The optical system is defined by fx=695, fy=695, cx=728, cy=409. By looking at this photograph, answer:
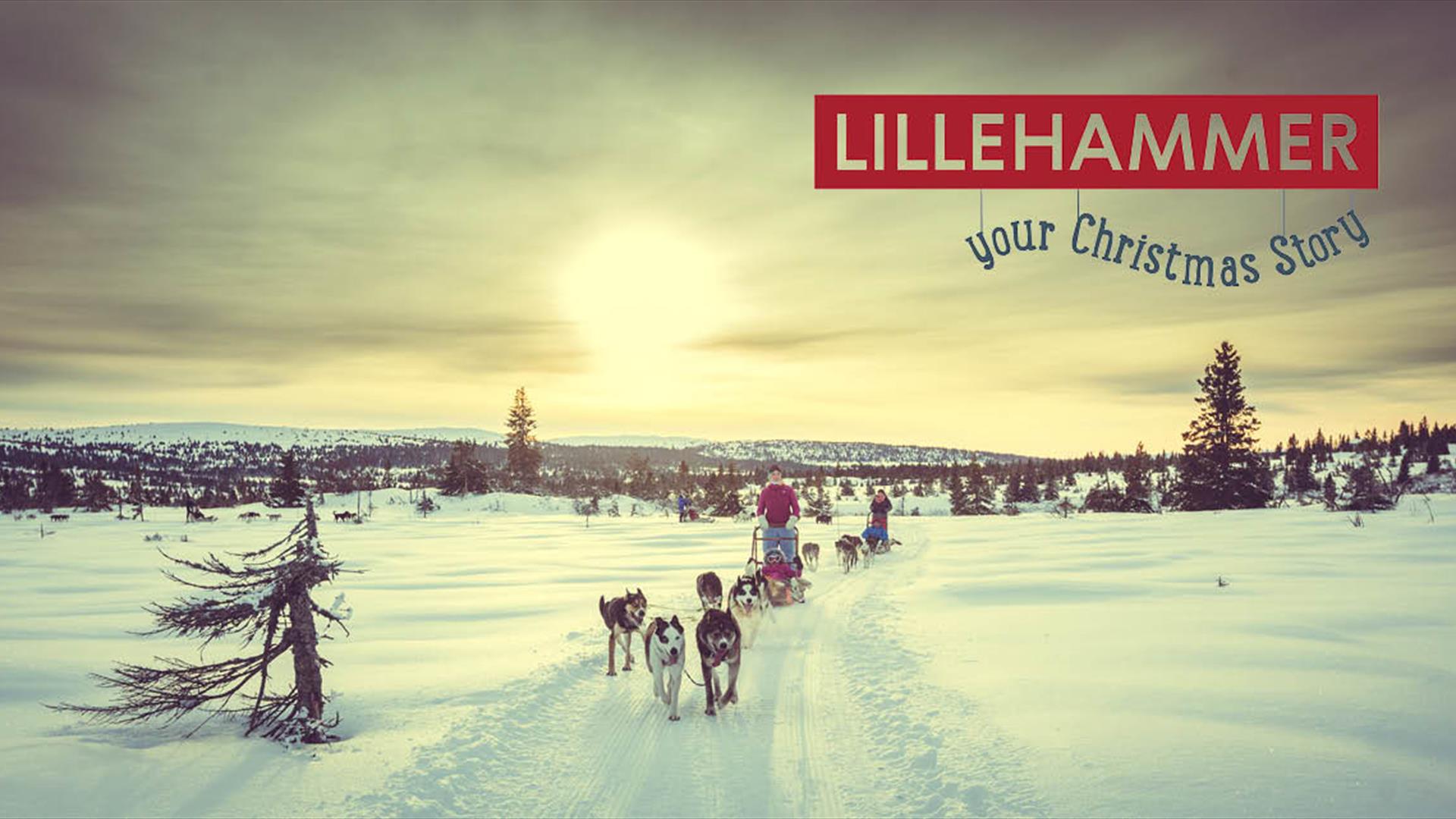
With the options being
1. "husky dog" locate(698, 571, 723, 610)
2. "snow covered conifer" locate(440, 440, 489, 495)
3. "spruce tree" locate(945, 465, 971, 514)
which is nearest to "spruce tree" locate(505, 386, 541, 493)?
"snow covered conifer" locate(440, 440, 489, 495)

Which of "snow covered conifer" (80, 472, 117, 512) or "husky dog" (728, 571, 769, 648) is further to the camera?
"snow covered conifer" (80, 472, 117, 512)

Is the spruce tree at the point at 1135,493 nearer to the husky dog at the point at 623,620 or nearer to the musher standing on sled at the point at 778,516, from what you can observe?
the musher standing on sled at the point at 778,516

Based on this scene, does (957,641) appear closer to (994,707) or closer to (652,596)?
(994,707)

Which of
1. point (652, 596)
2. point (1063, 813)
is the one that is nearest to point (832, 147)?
point (652, 596)

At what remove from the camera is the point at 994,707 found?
Result: 616 cm

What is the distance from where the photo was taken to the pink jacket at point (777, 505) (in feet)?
44.6

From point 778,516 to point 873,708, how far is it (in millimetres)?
7099

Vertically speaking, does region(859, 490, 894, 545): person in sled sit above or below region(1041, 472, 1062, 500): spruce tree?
above

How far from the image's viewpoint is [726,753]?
18.3 ft

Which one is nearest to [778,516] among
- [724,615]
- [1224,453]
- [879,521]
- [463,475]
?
[724,615]

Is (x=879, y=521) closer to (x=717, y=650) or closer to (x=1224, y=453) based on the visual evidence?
(x=717, y=650)

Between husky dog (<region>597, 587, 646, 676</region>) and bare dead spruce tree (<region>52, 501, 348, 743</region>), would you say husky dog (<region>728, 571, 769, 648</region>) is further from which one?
bare dead spruce tree (<region>52, 501, 348, 743</region>)

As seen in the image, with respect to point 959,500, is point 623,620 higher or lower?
higher

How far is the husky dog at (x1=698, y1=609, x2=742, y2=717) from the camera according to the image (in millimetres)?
6508
